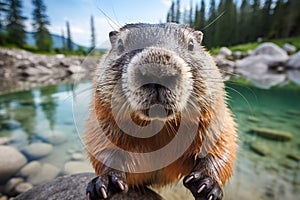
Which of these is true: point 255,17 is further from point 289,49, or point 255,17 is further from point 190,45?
point 190,45

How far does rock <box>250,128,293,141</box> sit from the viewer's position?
667 cm

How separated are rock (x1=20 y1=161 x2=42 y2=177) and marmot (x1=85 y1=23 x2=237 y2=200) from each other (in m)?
3.76

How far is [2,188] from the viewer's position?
14.4 feet

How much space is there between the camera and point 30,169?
5.03 metres

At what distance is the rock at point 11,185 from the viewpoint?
431cm

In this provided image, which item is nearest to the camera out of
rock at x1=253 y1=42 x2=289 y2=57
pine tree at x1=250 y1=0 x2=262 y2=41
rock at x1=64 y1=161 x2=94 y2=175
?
rock at x1=64 y1=161 x2=94 y2=175

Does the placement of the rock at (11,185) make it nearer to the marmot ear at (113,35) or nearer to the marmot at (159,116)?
the marmot at (159,116)

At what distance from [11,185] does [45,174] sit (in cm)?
67

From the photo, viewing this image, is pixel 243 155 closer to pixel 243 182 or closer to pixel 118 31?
pixel 243 182

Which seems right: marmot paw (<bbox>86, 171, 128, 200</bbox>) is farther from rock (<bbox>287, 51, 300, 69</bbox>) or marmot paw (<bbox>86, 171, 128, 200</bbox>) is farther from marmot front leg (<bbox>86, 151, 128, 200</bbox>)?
rock (<bbox>287, 51, 300, 69</bbox>)

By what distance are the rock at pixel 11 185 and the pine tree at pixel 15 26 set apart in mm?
22737

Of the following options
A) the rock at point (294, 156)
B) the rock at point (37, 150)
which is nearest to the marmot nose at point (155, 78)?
the rock at point (37, 150)

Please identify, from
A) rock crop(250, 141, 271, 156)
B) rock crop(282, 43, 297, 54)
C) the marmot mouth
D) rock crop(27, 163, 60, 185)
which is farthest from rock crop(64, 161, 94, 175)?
rock crop(282, 43, 297, 54)

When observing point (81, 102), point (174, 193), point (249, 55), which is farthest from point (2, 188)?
point (249, 55)
